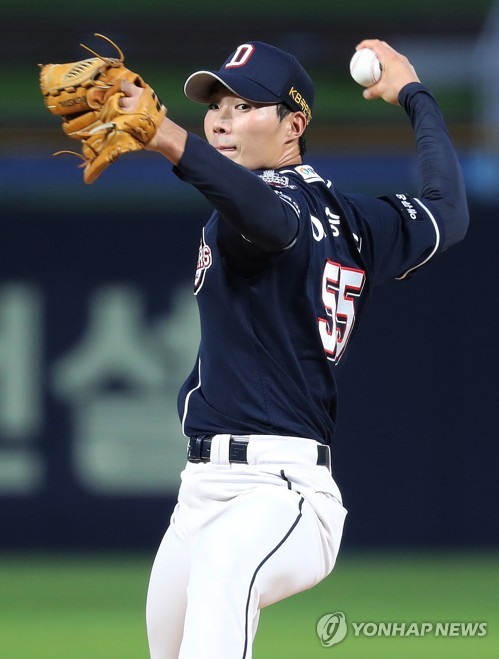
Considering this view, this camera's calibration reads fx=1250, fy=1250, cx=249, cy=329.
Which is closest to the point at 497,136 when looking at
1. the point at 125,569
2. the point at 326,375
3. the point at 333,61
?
the point at 333,61

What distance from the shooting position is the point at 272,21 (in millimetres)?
7312

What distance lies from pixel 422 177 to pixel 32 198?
3.86 metres

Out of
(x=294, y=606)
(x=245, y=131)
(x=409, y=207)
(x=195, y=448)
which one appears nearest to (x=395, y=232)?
(x=409, y=207)

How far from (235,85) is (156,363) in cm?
386

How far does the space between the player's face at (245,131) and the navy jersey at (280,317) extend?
0.05 metres

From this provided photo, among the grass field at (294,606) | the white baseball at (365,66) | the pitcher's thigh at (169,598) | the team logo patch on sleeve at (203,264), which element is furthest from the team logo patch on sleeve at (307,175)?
the grass field at (294,606)

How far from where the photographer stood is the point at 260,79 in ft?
8.17

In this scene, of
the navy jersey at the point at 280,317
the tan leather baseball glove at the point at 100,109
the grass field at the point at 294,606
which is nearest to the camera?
the tan leather baseball glove at the point at 100,109

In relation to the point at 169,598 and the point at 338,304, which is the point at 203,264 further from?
the point at 169,598

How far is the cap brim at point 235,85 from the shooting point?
245cm

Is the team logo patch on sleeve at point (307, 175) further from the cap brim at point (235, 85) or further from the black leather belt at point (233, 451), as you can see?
the black leather belt at point (233, 451)

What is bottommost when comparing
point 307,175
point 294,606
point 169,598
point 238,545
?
point 294,606

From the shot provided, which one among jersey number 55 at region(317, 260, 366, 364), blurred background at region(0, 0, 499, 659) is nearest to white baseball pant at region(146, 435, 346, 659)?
jersey number 55 at region(317, 260, 366, 364)

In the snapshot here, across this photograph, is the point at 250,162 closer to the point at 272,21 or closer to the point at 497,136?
the point at 497,136
